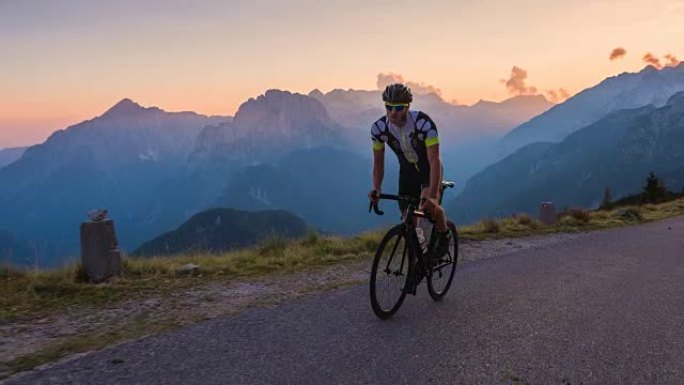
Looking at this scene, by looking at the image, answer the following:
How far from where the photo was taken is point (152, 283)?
24.8ft

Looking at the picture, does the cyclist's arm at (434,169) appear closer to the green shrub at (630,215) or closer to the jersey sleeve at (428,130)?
the jersey sleeve at (428,130)

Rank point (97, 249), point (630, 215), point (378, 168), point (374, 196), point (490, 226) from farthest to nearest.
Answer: point (630, 215), point (490, 226), point (97, 249), point (378, 168), point (374, 196)

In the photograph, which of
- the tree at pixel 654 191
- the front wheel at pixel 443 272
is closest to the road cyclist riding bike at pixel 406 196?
the front wheel at pixel 443 272

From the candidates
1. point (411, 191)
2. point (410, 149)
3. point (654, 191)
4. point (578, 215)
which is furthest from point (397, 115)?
point (654, 191)

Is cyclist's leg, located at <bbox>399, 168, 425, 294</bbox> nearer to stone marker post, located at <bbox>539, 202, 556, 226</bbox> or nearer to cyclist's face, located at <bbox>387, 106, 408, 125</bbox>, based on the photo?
cyclist's face, located at <bbox>387, 106, 408, 125</bbox>

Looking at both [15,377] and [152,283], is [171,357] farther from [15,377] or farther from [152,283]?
[152,283]

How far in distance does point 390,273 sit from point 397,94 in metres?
1.91

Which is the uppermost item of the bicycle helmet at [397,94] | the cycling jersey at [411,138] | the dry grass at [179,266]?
the bicycle helmet at [397,94]

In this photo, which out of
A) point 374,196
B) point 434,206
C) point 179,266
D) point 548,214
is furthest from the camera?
point 548,214

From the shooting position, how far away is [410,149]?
18.5 feet

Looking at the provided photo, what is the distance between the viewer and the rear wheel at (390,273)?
5.33 m

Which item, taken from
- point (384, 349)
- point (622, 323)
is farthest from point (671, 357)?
point (384, 349)

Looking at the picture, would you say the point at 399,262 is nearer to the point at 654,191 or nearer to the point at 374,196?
the point at 374,196

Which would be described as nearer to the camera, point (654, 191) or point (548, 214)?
point (548, 214)
